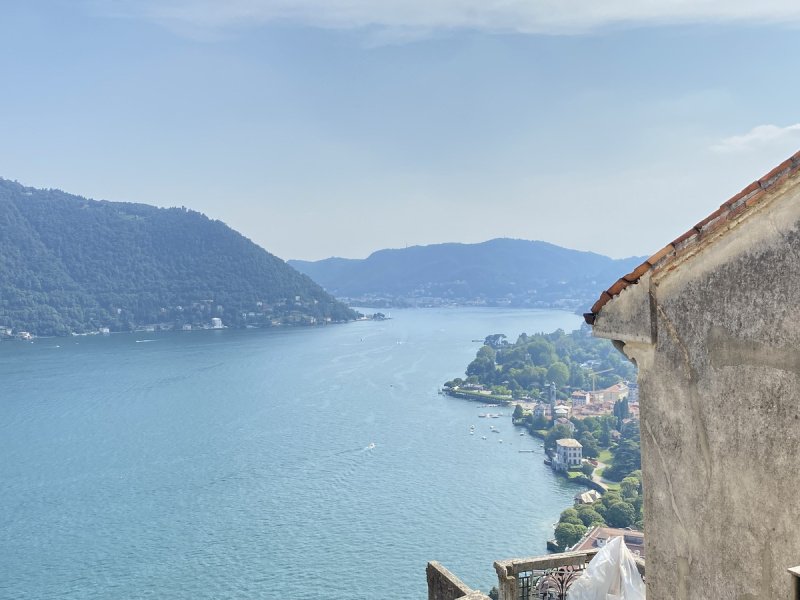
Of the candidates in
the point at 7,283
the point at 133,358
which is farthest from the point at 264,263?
the point at 133,358

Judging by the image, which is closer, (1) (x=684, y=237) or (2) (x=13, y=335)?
(1) (x=684, y=237)

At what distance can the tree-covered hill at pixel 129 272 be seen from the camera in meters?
105

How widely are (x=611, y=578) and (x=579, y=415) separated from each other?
49291 mm

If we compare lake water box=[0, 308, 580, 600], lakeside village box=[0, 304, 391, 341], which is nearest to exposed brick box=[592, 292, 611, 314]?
lake water box=[0, 308, 580, 600]

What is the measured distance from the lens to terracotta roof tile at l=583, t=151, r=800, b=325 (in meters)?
1.92

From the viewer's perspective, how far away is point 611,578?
3801 mm

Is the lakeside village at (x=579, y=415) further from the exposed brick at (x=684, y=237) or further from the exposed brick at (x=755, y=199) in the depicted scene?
the exposed brick at (x=755, y=199)

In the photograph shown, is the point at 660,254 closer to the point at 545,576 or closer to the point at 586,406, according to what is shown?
the point at 545,576

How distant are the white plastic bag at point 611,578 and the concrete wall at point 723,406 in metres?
1.37

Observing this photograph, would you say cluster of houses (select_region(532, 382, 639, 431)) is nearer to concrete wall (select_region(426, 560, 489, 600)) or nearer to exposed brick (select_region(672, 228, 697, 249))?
concrete wall (select_region(426, 560, 489, 600))

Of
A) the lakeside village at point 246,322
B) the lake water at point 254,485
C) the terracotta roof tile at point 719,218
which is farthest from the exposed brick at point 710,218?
the lakeside village at point 246,322

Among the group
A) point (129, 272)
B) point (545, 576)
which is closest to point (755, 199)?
point (545, 576)

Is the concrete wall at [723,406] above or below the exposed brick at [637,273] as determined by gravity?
below

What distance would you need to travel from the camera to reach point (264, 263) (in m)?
125
